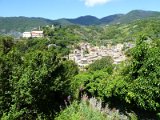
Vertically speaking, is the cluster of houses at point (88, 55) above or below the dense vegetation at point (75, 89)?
below

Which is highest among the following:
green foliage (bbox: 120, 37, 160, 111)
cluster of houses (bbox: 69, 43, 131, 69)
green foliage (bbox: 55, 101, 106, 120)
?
green foliage (bbox: 120, 37, 160, 111)

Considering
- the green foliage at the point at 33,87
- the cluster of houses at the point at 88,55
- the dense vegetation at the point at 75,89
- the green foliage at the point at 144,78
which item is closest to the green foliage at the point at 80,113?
the dense vegetation at the point at 75,89

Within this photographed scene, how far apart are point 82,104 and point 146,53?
147 inches

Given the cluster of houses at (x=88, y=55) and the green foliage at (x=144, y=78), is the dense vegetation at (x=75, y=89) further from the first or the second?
the cluster of houses at (x=88, y=55)

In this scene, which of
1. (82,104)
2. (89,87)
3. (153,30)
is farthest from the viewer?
(153,30)

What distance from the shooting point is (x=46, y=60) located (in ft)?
49.3

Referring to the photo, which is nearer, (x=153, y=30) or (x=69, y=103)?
(x=69, y=103)

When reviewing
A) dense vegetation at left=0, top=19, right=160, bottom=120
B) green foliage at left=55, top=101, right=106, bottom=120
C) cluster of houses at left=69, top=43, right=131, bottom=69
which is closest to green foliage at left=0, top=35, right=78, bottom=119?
dense vegetation at left=0, top=19, right=160, bottom=120

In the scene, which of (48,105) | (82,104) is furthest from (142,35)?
(48,105)

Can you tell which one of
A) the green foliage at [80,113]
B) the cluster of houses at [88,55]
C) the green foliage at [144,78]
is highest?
the green foliage at [144,78]

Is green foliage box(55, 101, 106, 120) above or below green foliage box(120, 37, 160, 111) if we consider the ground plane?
below

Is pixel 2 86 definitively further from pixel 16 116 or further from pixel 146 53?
pixel 146 53

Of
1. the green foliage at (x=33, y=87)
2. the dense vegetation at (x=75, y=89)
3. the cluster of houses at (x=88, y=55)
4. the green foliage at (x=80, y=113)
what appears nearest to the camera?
the green foliage at (x=80, y=113)

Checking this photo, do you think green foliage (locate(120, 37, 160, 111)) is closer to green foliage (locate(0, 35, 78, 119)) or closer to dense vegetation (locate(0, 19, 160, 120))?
dense vegetation (locate(0, 19, 160, 120))
